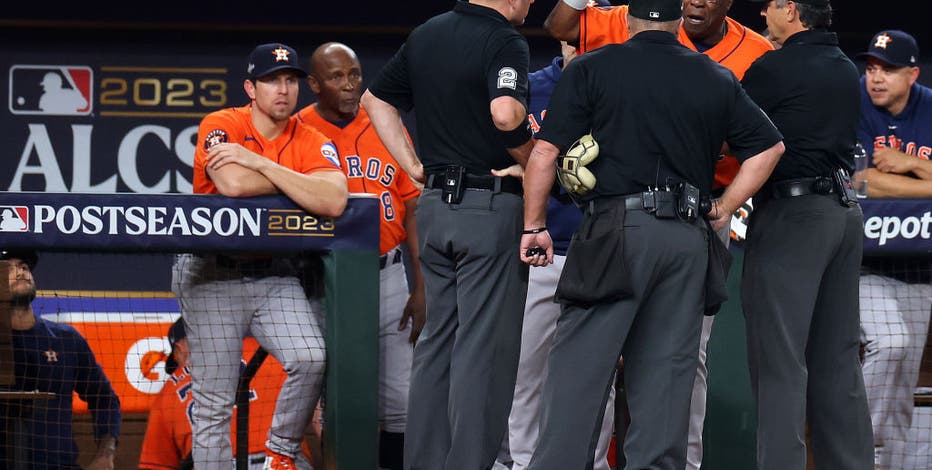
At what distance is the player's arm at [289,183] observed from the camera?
12.8ft

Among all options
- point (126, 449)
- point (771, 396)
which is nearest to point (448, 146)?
point (771, 396)

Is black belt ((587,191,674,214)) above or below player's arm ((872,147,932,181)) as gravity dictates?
below

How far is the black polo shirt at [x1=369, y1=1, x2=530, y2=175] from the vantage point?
3.38 metres

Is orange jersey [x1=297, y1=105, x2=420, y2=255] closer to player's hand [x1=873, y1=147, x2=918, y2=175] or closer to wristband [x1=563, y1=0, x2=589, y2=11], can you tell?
wristband [x1=563, y1=0, x2=589, y2=11]

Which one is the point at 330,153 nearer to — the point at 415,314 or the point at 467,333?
the point at 415,314

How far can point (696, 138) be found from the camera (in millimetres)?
3207

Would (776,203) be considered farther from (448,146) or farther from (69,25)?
(69,25)

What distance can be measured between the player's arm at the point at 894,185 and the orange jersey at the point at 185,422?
2.11 meters

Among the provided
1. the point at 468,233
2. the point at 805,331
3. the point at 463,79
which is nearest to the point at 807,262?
the point at 805,331

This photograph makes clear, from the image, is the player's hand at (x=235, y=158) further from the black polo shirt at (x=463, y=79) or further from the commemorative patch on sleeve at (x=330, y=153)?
the black polo shirt at (x=463, y=79)

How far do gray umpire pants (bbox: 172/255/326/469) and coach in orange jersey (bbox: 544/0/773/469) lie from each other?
3.79ft

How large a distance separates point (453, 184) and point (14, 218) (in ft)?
4.52

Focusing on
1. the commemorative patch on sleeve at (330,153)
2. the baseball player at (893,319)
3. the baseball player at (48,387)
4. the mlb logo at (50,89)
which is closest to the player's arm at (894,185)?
the baseball player at (893,319)

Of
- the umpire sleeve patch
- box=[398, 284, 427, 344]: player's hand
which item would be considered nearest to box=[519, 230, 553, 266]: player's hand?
the umpire sleeve patch
